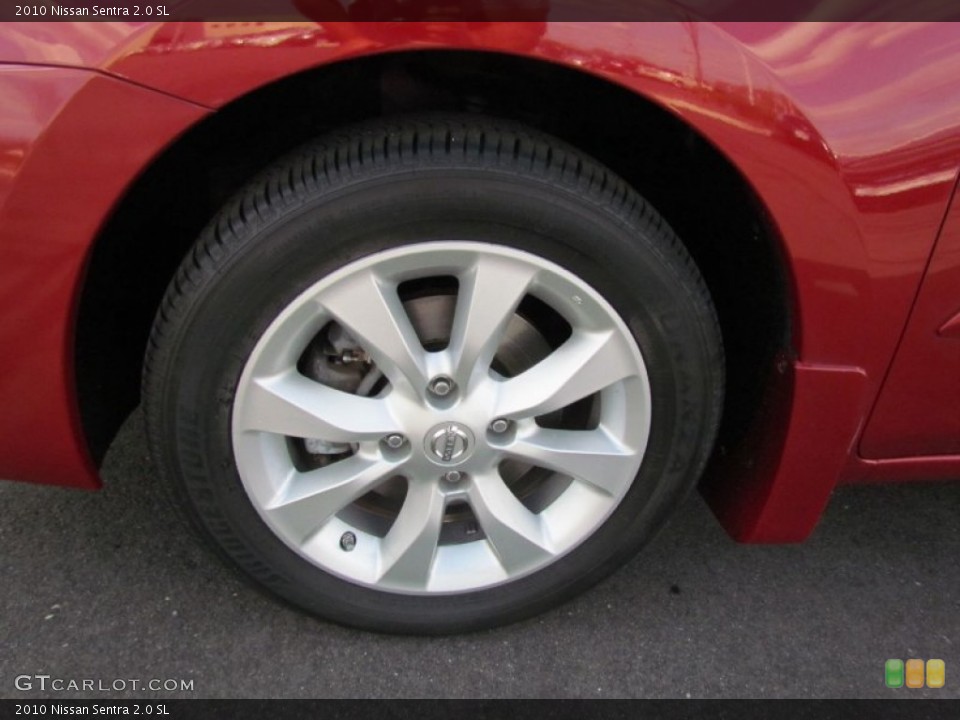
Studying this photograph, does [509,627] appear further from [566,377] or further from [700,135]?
[700,135]

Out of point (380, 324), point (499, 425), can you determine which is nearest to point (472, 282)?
point (380, 324)

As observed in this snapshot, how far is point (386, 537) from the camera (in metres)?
1.68

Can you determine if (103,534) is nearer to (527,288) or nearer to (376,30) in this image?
(527,288)

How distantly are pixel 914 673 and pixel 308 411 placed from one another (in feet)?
4.30

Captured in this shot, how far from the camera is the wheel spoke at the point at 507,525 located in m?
1.64

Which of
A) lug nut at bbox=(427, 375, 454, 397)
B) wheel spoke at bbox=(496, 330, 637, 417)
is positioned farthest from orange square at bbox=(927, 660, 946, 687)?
lug nut at bbox=(427, 375, 454, 397)

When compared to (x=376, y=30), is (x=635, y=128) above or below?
below

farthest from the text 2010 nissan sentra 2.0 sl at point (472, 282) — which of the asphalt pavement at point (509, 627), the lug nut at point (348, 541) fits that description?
the asphalt pavement at point (509, 627)

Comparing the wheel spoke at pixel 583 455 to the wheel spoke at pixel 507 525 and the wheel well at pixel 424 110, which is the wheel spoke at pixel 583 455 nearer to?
the wheel spoke at pixel 507 525

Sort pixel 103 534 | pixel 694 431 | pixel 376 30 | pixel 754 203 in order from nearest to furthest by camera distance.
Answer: pixel 376 30 → pixel 754 203 → pixel 694 431 → pixel 103 534

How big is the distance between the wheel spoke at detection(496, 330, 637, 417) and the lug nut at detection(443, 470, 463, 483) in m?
0.15

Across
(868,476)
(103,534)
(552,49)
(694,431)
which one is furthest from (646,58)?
(103,534)

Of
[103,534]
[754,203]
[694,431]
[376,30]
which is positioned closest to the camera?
[376,30]

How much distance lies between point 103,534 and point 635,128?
1456 millimetres
